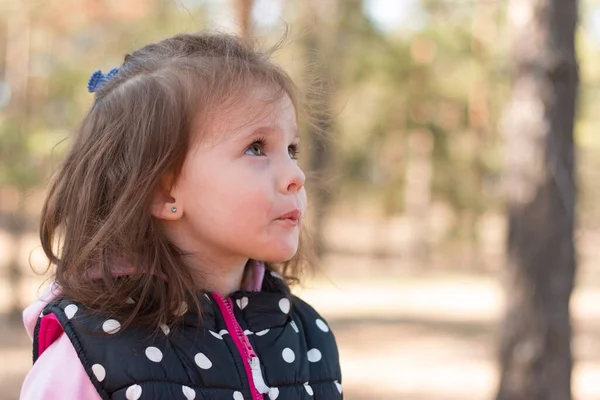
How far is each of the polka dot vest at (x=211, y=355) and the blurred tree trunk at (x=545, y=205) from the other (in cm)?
280

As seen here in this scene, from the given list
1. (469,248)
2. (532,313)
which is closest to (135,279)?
(532,313)

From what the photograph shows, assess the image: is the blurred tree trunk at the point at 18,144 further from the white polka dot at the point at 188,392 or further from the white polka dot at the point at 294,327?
the white polka dot at the point at 188,392

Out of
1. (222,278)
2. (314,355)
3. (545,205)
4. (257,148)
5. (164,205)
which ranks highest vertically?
(545,205)

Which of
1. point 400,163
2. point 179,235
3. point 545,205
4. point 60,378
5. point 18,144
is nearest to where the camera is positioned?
point 60,378

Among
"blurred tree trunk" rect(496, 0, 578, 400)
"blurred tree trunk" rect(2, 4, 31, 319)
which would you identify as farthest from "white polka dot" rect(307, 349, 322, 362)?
"blurred tree trunk" rect(2, 4, 31, 319)

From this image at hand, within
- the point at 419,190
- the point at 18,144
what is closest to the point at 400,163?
the point at 419,190

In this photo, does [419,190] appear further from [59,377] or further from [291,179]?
Result: [59,377]

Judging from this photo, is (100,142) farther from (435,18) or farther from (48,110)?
(435,18)

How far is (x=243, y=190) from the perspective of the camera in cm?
147

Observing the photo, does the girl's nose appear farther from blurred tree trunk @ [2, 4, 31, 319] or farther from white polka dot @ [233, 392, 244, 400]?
blurred tree trunk @ [2, 4, 31, 319]

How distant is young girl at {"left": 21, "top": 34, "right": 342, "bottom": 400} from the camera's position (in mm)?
1406

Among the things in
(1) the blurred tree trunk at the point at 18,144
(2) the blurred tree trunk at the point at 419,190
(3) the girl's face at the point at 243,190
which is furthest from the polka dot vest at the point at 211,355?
(2) the blurred tree trunk at the point at 419,190

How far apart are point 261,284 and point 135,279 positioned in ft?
0.97

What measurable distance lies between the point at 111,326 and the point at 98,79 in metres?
0.55
